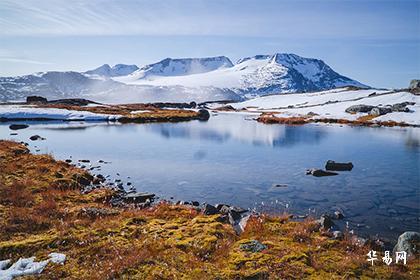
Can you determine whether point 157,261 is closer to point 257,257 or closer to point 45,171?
point 257,257

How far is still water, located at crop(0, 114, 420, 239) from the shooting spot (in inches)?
753

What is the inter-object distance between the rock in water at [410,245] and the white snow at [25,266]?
1197 centimetres

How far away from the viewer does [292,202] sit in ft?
65.3

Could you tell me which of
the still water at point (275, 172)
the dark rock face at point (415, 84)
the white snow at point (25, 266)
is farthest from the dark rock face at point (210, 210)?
the dark rock face at point (415, 84)

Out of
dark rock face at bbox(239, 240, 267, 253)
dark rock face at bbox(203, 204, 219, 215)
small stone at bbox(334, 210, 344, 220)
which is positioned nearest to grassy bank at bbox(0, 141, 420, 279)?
dark rock face at bbox(239, 240, 267, 253)

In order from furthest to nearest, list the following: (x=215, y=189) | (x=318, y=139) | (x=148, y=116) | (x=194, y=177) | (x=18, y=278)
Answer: (x=148, y=116) < (x=318, y=139) < (x=194, y=177) < (x=215, y=189) < (x=18, y=278)

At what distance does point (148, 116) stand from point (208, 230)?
76.9 m

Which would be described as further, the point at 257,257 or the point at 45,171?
the point at 45,171

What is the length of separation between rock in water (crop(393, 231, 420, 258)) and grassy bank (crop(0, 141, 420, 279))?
1.03 metres

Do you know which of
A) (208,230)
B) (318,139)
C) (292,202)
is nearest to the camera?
(208,230)

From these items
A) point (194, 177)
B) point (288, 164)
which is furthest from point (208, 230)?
point (288, 164)

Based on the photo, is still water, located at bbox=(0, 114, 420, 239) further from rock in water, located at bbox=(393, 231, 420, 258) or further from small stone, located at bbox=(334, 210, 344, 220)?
rock in water, located at bbox=(393, 231, 420, 258)

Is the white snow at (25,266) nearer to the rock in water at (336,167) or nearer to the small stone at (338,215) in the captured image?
the small stone at (338,215)

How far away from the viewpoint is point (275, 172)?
27.6m
